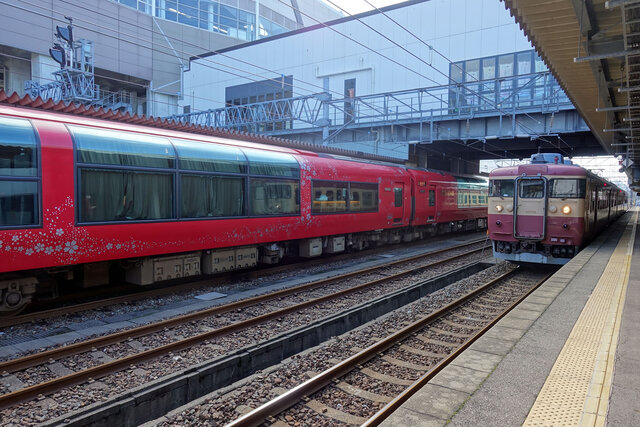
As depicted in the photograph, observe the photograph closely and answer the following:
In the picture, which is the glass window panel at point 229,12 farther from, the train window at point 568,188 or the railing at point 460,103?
the train window at point 568,188

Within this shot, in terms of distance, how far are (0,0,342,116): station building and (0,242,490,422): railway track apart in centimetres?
2448

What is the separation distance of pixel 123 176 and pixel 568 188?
10.1 m

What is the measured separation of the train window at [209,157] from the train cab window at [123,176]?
260mm

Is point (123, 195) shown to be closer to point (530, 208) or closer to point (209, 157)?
point (209, 157)

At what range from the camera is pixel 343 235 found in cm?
1338

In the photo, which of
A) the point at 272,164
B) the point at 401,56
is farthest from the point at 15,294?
A: the point at 401,56

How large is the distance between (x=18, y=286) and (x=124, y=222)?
5.65 ft

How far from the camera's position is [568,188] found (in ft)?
35.9

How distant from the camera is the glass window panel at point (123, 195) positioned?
6906 mm

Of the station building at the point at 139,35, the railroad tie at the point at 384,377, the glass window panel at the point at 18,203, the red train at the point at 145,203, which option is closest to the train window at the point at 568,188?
the red train at the point at 145,203

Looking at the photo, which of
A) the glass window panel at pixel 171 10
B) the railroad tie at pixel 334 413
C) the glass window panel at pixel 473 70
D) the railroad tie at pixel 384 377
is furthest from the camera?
the glass window panel at pixel 171 10

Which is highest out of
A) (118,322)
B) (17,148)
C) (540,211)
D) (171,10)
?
(171,10)

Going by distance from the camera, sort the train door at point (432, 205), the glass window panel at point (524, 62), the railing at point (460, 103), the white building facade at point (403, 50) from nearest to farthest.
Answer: the train door at point (432, 205) < the railing at point (460, 103) < the glass window panel at point (524, 62) < the white building facade at point (403, 50)

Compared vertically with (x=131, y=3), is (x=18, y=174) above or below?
below
